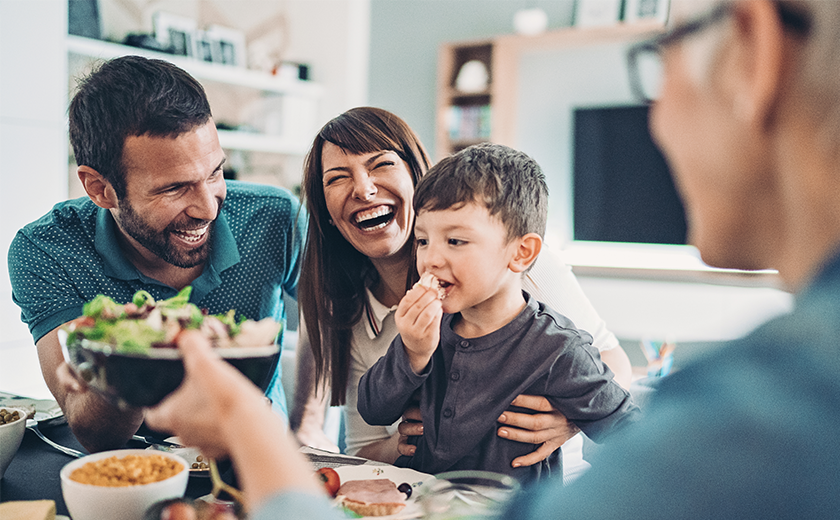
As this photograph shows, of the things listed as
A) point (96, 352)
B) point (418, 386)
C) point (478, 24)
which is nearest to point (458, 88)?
point (478, 24)

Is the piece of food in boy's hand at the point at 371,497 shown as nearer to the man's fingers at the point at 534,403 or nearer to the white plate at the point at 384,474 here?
the white plate at the point at 384,474

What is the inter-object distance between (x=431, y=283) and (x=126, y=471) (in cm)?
65

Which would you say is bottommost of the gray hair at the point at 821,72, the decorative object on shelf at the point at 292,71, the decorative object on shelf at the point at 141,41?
the gray hair at the point at 821,72

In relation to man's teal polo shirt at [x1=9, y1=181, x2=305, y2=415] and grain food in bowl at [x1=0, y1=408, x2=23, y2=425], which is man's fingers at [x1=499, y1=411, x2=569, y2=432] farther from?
grain food in bowl at [x1=0, y1=408, x2=23, y2=425]

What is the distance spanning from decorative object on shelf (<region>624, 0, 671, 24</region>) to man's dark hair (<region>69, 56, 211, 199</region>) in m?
4.30

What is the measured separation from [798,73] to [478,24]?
5.69 m

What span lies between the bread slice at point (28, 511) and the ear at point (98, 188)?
95cm

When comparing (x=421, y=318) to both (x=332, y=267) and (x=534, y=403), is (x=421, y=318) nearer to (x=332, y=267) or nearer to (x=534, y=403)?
(x=534, y=403)

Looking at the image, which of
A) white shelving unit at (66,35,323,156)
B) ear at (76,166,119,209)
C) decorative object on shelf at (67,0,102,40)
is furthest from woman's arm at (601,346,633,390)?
decorative object on shelf at (67,0,102,40)

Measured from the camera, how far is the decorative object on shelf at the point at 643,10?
486 centimetres

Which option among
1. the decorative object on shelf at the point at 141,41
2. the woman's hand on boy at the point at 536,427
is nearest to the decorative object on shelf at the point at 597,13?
the decorative object on shelf at the point at 141,41

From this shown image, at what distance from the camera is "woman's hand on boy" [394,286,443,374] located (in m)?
1.20

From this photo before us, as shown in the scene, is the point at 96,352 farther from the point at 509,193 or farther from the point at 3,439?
the point at 509,193

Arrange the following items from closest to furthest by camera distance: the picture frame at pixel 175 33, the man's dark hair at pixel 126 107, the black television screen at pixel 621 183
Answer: the man's dark hair at pixel 126 107
the picture frame at pixel 175 33
the black television screen at pixel 621 183
